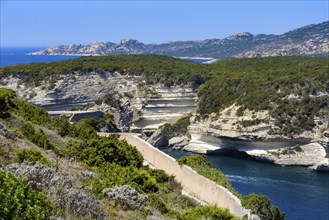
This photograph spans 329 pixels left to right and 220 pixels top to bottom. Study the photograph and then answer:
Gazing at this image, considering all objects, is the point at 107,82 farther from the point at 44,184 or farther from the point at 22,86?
the point at 44,184

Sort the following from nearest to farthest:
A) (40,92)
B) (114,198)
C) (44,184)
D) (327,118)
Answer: (44,184) → (114,198) → (327,118) → (40,92)

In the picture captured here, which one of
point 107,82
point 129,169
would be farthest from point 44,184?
point 107,82

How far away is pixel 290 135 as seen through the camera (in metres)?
41.4

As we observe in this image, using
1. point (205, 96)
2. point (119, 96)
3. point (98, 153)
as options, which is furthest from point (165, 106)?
point (98, 153)

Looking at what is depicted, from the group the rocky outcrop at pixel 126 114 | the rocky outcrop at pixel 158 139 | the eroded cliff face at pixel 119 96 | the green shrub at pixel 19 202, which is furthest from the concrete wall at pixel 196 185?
the eroded cliff face at pixel 119 96

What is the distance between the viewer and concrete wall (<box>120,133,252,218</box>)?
37.8 feet

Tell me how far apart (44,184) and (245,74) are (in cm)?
5048

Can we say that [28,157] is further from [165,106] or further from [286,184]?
[165,106]

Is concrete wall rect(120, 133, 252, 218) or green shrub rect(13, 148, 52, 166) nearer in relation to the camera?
green shrub rect(13, 148, 52, 166)

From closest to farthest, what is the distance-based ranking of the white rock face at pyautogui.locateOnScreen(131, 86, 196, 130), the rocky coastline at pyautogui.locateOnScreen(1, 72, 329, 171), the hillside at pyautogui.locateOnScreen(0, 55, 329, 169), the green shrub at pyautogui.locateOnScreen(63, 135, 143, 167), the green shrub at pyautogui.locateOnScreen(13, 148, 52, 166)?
1. the green shrub at pyautogui.locateOnScreen(13, 148, 52, 166)
2. the green shrub at pyautogui.locateOnScreen(63, 135, 143, 167)
3. the rocky coastline at pyautogui.locateOnScreen(1, 72, 329, 171)
4. the hillside at pyautogui.locateOnScreen(0, 55, 329, 169)
5. the white rock face at pyautogui.locateOnScreen(131, 86, 196, 130)

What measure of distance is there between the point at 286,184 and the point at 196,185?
70.0 feet

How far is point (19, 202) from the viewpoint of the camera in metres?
5.54

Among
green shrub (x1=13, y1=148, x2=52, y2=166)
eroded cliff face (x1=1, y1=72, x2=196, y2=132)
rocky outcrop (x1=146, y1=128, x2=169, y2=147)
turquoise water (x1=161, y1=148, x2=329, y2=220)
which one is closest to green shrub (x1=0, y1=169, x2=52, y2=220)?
green shrub (x1=13, y1=148, x2=52, y2=166)

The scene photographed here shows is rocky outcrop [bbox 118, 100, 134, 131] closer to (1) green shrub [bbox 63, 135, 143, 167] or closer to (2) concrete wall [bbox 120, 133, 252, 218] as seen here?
(2) concrete wall [bbox 120, 133, 252, 218]
